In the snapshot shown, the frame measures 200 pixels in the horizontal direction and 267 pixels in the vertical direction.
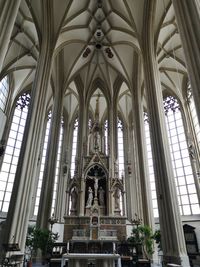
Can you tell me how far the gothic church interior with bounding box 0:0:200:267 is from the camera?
971 cm

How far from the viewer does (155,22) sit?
1463 cm

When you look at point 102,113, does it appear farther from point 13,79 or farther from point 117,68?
point 13,79

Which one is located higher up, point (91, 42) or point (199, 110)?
point (91, 42)

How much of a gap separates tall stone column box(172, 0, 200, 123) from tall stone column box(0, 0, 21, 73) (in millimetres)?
6158

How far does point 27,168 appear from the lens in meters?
10.4

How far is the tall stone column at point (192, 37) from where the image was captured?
6.99 m

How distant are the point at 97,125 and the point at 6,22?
12582 millimetres

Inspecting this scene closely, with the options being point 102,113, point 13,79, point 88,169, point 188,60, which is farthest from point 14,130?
point 188,60

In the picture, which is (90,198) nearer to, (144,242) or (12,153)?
(144,242)

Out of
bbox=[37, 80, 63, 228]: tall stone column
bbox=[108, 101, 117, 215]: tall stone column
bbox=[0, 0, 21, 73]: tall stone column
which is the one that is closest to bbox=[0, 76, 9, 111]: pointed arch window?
bbox=[37, 80, 63, 228]: tall stone column

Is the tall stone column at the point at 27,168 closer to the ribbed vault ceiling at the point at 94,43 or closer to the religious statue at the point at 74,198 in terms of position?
the ribbed vault ceiling at the point at 94,43

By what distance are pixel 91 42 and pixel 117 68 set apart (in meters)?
3.43

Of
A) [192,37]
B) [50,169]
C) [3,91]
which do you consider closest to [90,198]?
[50,169]

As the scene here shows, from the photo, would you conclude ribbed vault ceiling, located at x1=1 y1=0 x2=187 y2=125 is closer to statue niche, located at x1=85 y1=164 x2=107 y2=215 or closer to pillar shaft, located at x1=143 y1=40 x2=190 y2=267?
pillar shaft, located at x1=143 y1=40 x2=190 y2=267
